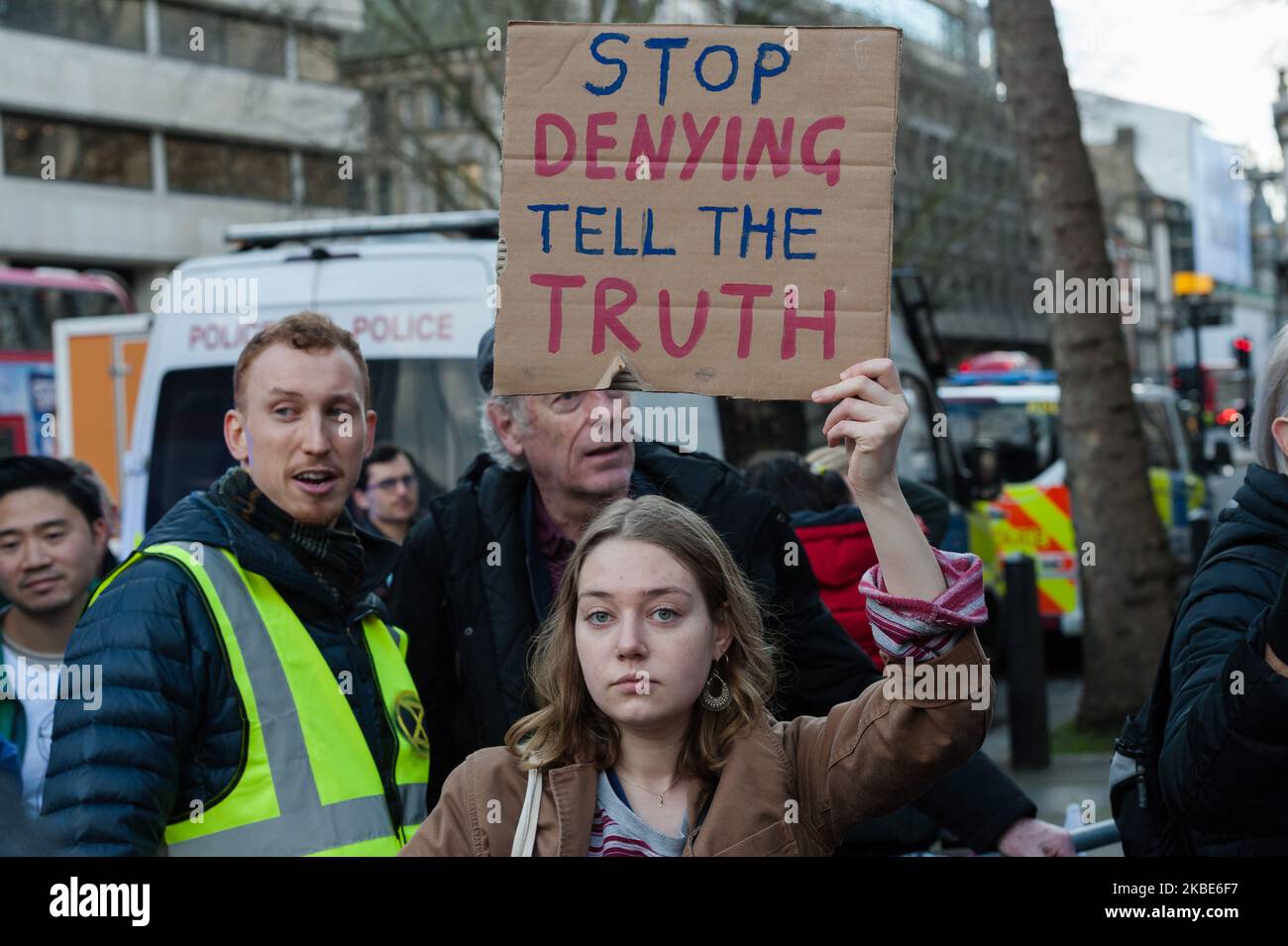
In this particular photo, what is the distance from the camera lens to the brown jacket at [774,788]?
7.64ft

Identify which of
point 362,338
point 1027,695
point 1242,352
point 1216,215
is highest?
point 1216,215

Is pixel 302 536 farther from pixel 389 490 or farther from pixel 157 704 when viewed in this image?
pixel 389 490

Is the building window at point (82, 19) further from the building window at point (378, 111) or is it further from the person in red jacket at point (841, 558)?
the person in red jacket at point (841, 558)

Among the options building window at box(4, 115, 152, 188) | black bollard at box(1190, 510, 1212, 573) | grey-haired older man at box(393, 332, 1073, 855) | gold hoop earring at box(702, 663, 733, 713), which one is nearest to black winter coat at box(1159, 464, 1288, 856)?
gold hoop earring at box(702, 663, 733, 713)

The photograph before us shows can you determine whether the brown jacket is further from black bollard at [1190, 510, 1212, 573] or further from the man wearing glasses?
black bollard at [1190, 510, 1212, 573]

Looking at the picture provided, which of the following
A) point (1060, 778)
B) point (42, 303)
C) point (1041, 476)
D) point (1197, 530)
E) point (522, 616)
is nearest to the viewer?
point (522, 616)

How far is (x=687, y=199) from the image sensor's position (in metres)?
2.37

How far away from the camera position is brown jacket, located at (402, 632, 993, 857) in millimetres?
2328

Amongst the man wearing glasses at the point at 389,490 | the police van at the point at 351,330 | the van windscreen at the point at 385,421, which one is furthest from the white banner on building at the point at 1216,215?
the man wearing glasses at the point at 389,490

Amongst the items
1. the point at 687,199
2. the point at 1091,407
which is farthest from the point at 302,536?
the point at 1091,407

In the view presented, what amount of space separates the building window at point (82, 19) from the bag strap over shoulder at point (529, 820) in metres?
36.7

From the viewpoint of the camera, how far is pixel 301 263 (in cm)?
751

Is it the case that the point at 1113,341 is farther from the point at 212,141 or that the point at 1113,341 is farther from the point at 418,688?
the point at 212,141

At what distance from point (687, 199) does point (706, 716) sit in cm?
77
